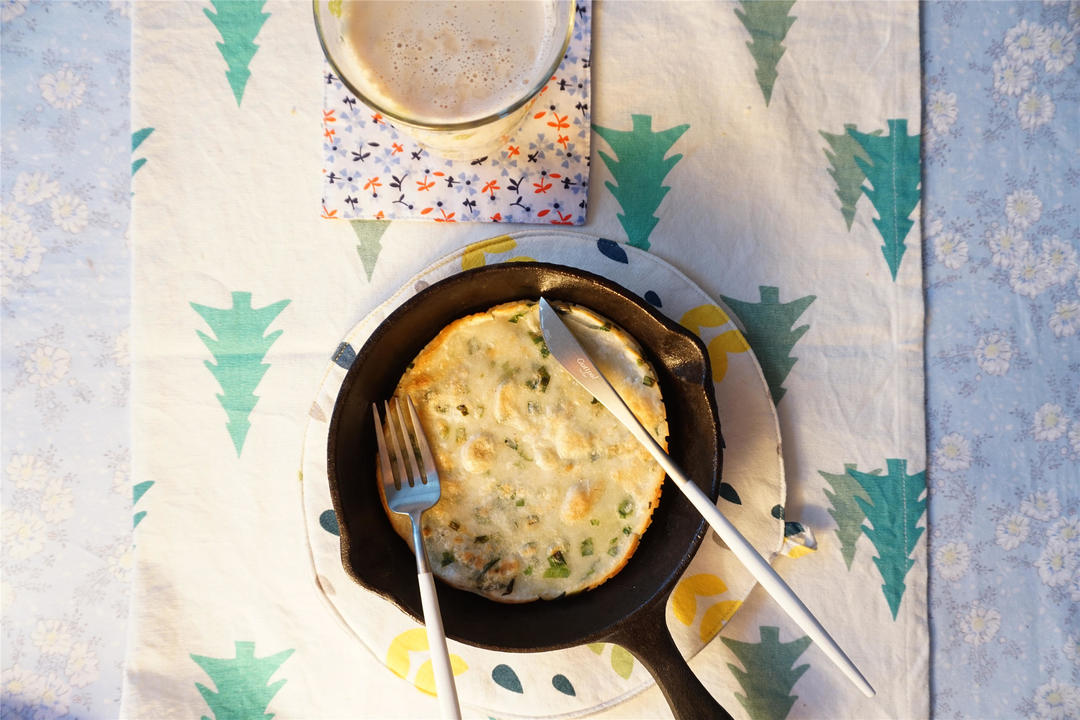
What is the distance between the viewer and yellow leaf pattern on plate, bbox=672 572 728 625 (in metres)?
1.28

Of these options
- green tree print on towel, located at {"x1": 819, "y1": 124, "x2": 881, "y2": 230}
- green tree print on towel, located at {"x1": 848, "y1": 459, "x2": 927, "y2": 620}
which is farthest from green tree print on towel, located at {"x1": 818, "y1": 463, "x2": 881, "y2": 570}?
green tree print on towel, located at {"x1": 819, "y1": 124, "x2": 881, "y2": 230}

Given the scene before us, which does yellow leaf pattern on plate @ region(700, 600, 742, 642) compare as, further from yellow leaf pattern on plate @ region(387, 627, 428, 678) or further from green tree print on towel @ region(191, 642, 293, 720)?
green tree print on towel @ region(191, 642, 293, 720)

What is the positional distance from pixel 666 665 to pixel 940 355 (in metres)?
0.76

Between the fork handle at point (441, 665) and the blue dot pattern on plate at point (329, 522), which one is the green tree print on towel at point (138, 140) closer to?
the blue dot pattern on plate at point (329, 522)

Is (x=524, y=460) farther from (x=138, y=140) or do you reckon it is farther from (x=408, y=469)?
(x=138, y=140)

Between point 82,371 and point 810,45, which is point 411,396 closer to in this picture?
point 82,371

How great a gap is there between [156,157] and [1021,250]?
5.30 ft

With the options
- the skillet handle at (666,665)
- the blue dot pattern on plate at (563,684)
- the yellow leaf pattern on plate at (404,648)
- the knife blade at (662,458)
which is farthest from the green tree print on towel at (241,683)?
the knife blade at (662,458)

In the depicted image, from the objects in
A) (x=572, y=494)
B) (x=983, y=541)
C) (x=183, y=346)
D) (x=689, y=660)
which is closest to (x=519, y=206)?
(x=572, y=494)

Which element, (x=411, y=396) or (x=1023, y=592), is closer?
(x=411, y=396)

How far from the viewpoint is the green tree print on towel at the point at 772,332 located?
1.32 m

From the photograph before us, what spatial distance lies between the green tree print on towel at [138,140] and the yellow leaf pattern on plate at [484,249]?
63cm

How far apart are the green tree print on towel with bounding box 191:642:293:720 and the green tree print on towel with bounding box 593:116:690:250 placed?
3.27 ft

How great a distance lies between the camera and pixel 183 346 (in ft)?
4.37
